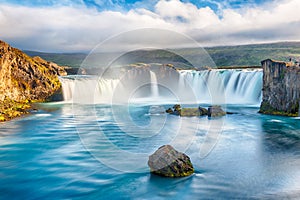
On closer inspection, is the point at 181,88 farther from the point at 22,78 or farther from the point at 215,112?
the point at 22,78

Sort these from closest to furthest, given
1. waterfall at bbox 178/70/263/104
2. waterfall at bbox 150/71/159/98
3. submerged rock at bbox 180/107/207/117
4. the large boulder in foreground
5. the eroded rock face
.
→ 1. the large boulder in foreground
2. submerged rock at bbox 180/107/207/117
3. the eroded rock face
4. waterfall at bbox 178/70/263/104
5. waterfall at bbox 150/71/159/98

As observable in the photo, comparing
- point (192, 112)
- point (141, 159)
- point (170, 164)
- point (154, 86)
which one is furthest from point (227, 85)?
point (170, 164)

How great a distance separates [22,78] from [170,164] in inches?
1730

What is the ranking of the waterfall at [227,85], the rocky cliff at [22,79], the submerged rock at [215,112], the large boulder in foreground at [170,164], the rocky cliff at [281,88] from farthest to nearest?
the waterfall at [227,85] < the rocky cliff at [22,79] < the submerged rock at [215,112] < the rocky cliff at [281,88] < the large boulder in foreground at [170,164]

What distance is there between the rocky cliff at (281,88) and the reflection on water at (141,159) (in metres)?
1.77

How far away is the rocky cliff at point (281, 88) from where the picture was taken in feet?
91.5

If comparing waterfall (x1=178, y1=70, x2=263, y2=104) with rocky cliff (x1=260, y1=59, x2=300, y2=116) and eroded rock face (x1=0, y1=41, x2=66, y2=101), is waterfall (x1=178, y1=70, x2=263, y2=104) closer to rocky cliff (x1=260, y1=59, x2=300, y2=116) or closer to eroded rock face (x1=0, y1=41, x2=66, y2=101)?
rocky cliff (x1=260, y1=59, x2=300, y2=116)

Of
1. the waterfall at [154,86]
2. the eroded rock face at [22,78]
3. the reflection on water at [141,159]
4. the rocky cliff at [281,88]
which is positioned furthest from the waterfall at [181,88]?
the reflection on water at [141,159]

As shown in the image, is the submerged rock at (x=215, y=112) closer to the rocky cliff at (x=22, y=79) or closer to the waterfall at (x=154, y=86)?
the rocky cliff at (x=22, y=79)

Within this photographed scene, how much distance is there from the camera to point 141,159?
51.7ft

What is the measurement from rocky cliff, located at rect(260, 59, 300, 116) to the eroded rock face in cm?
3725

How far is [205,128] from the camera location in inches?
993

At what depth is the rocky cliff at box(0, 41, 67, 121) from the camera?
135 ft

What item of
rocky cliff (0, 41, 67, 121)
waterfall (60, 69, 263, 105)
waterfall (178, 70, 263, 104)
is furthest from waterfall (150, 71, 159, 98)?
rocky cliff (0, 41, 67, 121)
